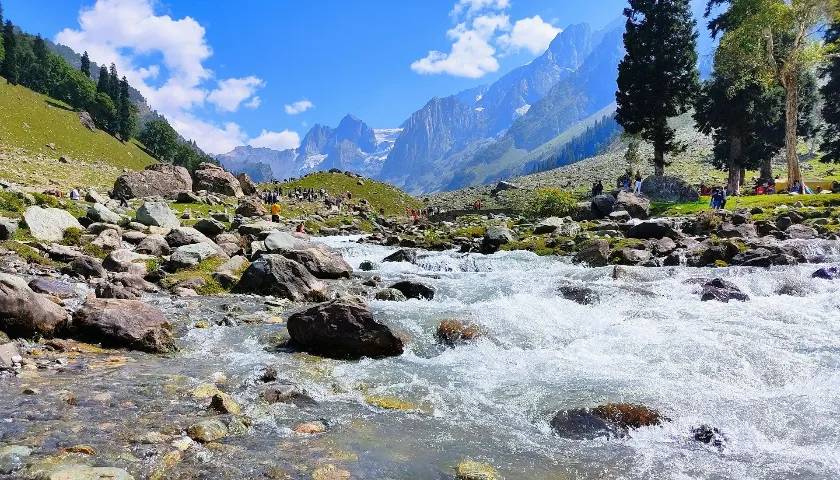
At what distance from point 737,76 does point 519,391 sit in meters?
54.2

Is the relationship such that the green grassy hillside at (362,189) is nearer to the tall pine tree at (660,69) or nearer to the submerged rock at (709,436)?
the tall pine tree at (660,69)

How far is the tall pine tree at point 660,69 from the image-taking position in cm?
5538

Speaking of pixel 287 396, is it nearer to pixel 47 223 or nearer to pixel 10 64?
pixel 47 223

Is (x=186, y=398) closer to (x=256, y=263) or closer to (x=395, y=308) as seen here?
(x=395, y=308)

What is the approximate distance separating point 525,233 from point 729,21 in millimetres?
29757

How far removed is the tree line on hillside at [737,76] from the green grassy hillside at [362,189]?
113 feet

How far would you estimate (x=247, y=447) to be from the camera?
7.32 meters

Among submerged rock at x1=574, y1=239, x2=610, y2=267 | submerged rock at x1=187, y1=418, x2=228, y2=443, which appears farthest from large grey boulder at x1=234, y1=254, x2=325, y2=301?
submerged rock at x1=574, y1=239, x2=610, y2=267

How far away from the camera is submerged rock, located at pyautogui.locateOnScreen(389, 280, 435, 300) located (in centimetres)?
1939

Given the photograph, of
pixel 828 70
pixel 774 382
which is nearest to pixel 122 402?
pixel 774 382

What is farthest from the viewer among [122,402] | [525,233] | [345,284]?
[525,233]

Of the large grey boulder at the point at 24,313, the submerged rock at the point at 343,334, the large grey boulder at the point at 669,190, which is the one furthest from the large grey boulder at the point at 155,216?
the large grey boulder at the point at 669,190

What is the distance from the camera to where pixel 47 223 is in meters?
22.4

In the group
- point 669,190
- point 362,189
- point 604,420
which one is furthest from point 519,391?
point 362,189
